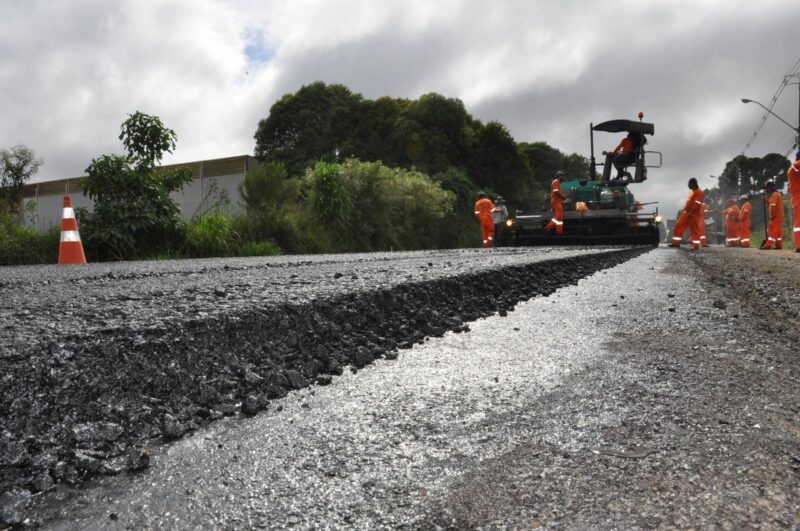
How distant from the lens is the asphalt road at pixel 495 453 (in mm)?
1276

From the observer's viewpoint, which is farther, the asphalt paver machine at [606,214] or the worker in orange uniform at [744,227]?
the worker in orange uniform at [744,227]

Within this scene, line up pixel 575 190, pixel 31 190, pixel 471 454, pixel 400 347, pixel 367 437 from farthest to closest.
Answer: pixel 31 190
pixel 575 190
pixel 400 347
pixel 367 437
pixel 471 454

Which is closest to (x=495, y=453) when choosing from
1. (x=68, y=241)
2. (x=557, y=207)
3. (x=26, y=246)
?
(x=68, y=241)

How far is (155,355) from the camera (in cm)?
198

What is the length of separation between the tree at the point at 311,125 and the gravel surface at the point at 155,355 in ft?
102

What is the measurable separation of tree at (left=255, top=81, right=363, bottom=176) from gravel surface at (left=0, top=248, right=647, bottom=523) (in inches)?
1223

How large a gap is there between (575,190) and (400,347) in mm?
14883

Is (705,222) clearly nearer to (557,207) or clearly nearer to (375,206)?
(557,207)

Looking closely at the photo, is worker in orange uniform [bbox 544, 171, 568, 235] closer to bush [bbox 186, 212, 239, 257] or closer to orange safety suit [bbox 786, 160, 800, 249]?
orange safety suit [bbox 786, 160, 800, 249]

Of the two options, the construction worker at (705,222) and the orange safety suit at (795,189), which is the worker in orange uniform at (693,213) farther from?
the orange safety suit at (795,189)

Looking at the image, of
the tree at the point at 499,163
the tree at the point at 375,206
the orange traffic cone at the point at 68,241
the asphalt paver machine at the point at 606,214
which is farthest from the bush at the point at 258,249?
the tree at the point at 499,163

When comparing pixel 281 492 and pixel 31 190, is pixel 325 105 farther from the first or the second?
pixel 281 492

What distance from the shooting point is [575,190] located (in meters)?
16.7

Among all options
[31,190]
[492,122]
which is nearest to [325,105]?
[492,122]
